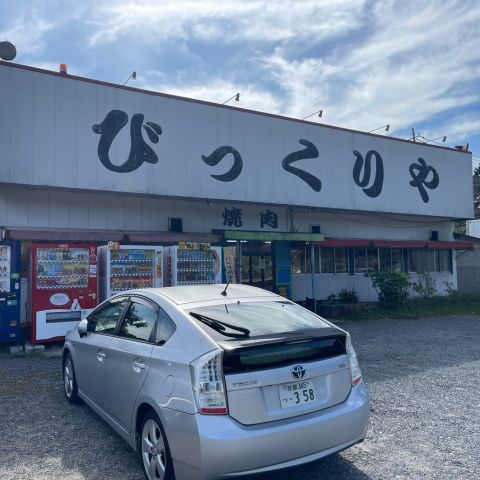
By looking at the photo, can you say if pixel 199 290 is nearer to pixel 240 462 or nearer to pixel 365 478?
pixel 240 462

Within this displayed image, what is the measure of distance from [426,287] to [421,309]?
92.1 inches

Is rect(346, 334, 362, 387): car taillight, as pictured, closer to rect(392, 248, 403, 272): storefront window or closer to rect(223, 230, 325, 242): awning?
rect(223, 230, 325, 242): awning

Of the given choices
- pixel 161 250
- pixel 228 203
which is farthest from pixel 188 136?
pixel 161 250

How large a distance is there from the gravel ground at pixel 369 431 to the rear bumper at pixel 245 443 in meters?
0.52

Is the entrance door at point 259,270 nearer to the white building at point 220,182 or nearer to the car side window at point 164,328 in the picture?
the white building at point 220,182

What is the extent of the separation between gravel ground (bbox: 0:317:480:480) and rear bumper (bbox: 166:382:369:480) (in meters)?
0.52

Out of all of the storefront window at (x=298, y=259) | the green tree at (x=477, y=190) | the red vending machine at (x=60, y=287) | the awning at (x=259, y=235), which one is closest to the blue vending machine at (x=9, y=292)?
the red vending machine at (x=60, y=287)

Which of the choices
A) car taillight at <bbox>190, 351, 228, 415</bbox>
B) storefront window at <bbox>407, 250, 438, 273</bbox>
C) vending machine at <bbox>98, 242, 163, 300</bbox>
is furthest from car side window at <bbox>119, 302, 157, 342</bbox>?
storefront window at <bbox>407, 250, 438, 273</bbox>

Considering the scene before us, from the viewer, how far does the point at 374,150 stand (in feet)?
52.6

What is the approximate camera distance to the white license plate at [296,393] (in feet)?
10.5

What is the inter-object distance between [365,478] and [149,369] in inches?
74.2

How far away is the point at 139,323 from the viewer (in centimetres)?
412

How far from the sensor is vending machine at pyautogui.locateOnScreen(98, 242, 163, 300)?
388 inches

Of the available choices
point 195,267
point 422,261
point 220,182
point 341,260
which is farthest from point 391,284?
point 195,267
